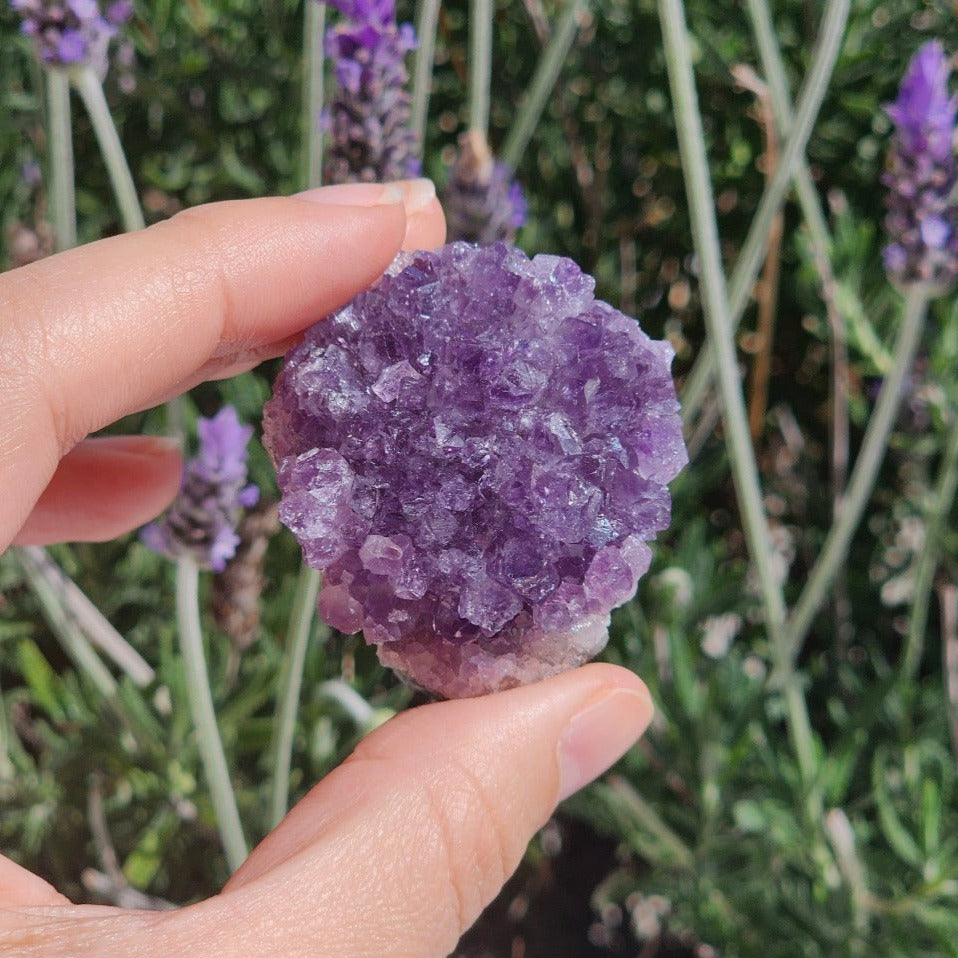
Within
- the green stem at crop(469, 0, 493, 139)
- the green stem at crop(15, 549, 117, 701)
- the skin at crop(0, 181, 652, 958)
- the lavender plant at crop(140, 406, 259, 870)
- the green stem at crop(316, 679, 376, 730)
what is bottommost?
the green stem at crop(316, 679, 376, 730)

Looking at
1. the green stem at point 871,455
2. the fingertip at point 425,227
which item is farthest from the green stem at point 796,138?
the fingertip at point 425,227

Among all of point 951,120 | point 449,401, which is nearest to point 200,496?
point 449,401

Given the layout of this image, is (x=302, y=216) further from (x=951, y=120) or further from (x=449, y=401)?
(x=951, y=120)

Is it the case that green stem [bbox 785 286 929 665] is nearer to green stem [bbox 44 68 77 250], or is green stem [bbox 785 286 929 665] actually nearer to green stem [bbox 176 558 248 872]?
green stem [bbox 176 558 248 872]

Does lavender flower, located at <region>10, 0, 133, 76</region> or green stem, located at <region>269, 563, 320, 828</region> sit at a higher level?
lavender flower, located at <region>10, 0, 133, 76</region>

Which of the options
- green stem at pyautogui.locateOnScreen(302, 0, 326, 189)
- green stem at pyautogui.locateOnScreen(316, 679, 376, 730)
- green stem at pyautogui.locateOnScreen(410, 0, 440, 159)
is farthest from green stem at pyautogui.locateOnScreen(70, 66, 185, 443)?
green stem at pyautogui.locateOnScreen(316, 679, 376, 730)

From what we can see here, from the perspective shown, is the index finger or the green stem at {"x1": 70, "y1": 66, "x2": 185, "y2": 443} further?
the green stem at {"x1": 70, "y1": 66, "x2": 185, "y2": 443}

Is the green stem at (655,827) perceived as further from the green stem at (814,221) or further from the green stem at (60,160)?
the green stem at (60,160)

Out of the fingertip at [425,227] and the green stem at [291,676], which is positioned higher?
the fingertip at [425,227]
